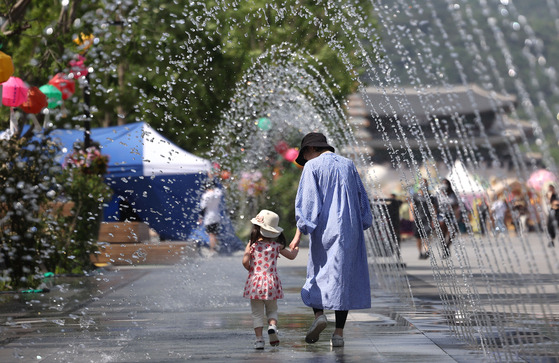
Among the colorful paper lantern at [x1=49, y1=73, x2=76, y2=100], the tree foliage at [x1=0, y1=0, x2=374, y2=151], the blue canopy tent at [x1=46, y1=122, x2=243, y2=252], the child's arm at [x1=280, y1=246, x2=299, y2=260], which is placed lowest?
the child's arm at [x1=280, y1=246, x2=299, y2=260]

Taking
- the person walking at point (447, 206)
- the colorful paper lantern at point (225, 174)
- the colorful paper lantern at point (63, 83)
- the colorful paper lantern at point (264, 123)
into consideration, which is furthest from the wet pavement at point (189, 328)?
the colorful paper lantern at point (264, 123)

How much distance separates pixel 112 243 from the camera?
2119 cm

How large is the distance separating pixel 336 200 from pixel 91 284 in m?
7.85

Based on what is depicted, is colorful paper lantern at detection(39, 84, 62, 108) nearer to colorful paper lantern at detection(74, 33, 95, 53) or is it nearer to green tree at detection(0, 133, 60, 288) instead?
colorful paper lantern at detection(74, 33, 95, 53)

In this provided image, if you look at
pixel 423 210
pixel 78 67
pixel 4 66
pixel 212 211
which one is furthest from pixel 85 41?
pixel 212 211

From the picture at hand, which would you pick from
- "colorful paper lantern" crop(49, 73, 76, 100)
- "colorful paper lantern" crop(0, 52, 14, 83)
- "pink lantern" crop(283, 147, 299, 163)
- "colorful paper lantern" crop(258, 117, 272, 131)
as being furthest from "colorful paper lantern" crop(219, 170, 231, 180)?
"colorful paper lantern" crop(0, 52, 14, 83)

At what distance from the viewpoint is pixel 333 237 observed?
767 centimetres

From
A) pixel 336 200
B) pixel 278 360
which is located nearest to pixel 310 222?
pixel 336 200

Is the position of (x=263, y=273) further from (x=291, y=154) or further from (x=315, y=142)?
(x=291, y=154)

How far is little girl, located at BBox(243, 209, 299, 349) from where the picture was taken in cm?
764

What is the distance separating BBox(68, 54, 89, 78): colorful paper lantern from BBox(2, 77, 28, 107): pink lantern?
55.0 inches

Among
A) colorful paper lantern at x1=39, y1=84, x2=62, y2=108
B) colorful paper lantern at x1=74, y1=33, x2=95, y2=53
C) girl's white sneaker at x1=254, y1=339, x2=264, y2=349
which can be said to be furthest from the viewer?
colorful paper lantern at x1=39, y1=84, x2=62, y2=108

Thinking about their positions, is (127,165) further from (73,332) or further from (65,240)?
(73,332)

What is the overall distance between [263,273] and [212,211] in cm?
1542
